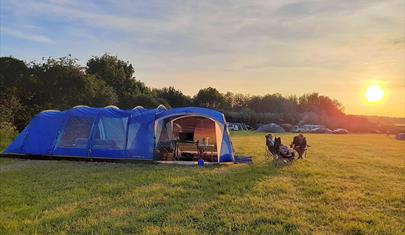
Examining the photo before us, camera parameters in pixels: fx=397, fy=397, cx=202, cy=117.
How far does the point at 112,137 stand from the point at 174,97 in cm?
3947

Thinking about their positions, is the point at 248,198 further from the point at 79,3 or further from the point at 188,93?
the point at 188,93

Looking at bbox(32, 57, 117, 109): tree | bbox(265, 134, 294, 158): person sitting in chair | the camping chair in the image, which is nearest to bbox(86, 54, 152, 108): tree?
bbox(32, 57, 117, 109): tree

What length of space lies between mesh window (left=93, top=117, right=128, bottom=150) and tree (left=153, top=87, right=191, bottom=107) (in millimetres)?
38316

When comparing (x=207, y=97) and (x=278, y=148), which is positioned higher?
(x=207, y=97)

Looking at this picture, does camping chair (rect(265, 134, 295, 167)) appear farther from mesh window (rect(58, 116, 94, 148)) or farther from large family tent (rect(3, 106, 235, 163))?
mesh window (rect(58, 116, 94, 148))

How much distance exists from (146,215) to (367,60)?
1650 cm

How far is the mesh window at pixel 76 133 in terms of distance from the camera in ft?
41.5

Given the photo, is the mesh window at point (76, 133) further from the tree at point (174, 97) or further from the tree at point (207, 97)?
the tree at point (207, 97)

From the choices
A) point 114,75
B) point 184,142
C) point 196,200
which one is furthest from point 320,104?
point 196,200

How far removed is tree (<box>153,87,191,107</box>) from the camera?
2026 inches

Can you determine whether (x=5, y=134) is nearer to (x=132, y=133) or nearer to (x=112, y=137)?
(x=112, y=137)

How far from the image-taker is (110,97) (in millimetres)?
33031

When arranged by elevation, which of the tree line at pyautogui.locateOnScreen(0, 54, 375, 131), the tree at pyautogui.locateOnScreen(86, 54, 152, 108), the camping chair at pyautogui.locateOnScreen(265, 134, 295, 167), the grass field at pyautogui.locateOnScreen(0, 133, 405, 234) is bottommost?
the grass field at pyautogui.locateOnScreen(0, 133, 405, 234)

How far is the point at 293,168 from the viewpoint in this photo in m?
11.5
